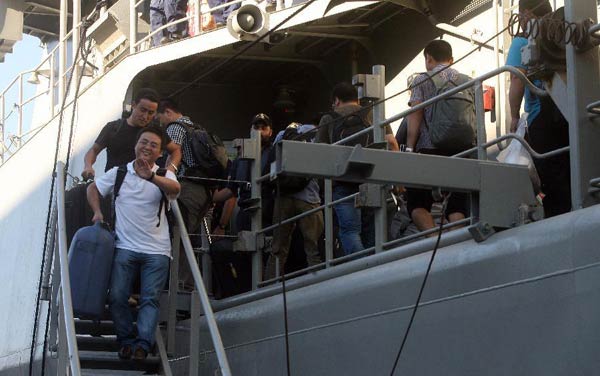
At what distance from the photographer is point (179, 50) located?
1076 cm

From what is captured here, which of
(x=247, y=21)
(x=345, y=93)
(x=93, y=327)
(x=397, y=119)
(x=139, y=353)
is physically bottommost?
(x=139, y=353)

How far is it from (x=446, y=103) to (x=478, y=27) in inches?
121

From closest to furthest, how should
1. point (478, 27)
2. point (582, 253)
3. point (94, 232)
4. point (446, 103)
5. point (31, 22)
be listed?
point (582, 253) → point (446, 103) → point (94, 232) → point (478, 27) → point (31, 22)

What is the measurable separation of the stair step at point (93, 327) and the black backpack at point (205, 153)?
147 centimetres

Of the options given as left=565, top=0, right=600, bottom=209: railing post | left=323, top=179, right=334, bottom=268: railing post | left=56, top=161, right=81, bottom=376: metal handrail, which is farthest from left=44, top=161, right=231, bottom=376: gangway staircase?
left=565, top=0, right=600, bottom=209: railing post

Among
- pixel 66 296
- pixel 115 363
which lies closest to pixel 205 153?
pixel 115 363

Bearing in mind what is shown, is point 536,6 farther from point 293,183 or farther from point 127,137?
point 127,137

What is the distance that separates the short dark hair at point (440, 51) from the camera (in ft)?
25.6

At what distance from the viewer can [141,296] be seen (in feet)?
26.2

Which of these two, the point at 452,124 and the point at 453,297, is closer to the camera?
the point at 453,297

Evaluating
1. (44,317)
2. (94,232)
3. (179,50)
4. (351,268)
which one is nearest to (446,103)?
(351,268)

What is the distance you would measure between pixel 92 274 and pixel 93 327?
2.75 ft

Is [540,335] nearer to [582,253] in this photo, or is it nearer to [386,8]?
[582,253]

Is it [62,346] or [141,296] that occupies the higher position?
[141,296]
